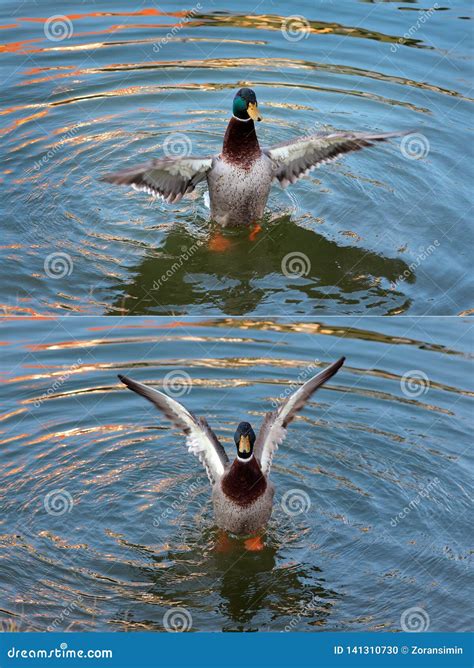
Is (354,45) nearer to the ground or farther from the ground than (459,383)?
farther from the ground

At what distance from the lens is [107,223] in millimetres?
9062

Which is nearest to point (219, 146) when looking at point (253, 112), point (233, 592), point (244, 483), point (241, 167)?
point (241, 167)

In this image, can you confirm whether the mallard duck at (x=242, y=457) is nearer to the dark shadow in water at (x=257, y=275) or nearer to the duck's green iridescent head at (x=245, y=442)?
the duck's green iridescent head at (x=245, y=442)

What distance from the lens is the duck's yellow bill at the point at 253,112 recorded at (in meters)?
8.48

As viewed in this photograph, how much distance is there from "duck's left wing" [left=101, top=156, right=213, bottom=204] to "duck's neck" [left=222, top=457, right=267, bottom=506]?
2.32 m

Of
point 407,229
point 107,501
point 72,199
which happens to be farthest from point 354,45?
point 107,501

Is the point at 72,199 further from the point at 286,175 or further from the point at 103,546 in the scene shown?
the point at 103,546

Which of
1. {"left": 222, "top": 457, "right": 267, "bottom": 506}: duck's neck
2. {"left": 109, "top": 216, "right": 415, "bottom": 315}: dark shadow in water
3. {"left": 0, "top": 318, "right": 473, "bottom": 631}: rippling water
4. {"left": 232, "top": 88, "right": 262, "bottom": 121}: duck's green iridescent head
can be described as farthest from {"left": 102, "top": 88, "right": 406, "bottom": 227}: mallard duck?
{"left": 222, "top": 457, "right": 267, "bottom": 506}: duck's neck

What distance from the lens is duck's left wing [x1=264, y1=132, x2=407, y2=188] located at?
883 cm

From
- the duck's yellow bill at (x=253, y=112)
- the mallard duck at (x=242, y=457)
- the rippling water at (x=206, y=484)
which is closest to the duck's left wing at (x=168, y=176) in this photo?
the duck's yellow bill at (x=253, y=112)

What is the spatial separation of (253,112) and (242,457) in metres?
2.73

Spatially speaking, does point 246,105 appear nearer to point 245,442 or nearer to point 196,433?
point 196,433

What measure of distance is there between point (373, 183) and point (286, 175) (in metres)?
0.93

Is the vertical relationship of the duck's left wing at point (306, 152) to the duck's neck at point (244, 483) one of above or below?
above
